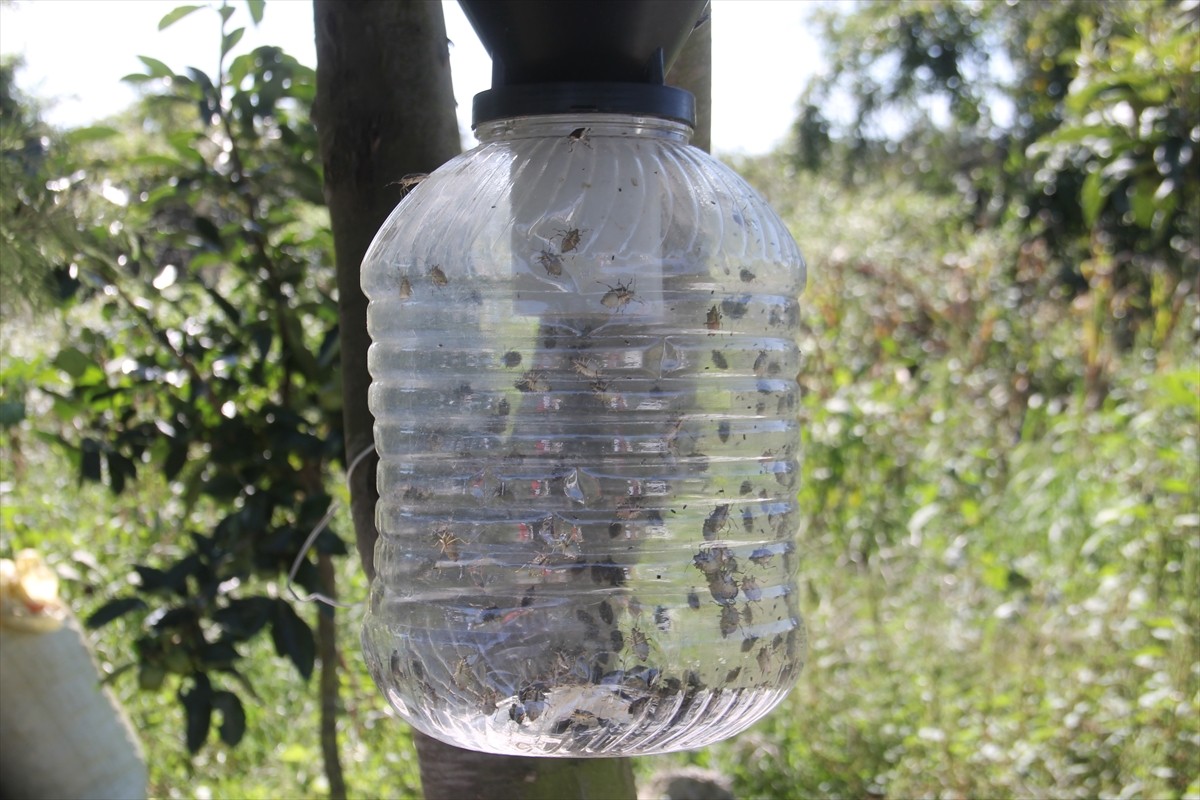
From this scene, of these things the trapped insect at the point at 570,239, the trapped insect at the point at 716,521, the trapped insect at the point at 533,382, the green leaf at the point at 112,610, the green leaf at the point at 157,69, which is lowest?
the green leaf at the point at 112,610

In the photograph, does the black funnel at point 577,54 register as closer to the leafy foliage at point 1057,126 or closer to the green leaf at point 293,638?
the green leaf at point 293,638

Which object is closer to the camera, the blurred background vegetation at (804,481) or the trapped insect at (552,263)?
the trapped insect at (552,263)

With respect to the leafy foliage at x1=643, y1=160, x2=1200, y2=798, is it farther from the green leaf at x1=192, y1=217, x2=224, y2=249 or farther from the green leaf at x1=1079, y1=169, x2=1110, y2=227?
the green leaf at x1=192, y1=217, x2=224, y2=249

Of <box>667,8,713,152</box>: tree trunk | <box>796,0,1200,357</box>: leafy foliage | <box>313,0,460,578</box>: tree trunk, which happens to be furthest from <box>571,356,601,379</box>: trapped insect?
<box>796,0,1200,357</box>: leafy foliage

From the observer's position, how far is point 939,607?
3.76 meters

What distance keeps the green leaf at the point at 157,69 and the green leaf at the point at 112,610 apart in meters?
1.02

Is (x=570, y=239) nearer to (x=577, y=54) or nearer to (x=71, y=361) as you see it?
(x=577, y=54)

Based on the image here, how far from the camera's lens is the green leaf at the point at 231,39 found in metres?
2.36

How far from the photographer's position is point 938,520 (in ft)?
14.4

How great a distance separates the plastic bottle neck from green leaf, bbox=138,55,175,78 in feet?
4.34

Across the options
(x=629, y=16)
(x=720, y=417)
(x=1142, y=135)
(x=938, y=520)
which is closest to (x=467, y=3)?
(x=629, y=16)

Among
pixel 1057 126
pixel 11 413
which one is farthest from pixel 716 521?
pixel 1057 126

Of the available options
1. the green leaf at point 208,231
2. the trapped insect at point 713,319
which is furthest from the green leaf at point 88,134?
the trapped insect at point 713,319

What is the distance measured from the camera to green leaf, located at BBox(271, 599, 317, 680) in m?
2.48
